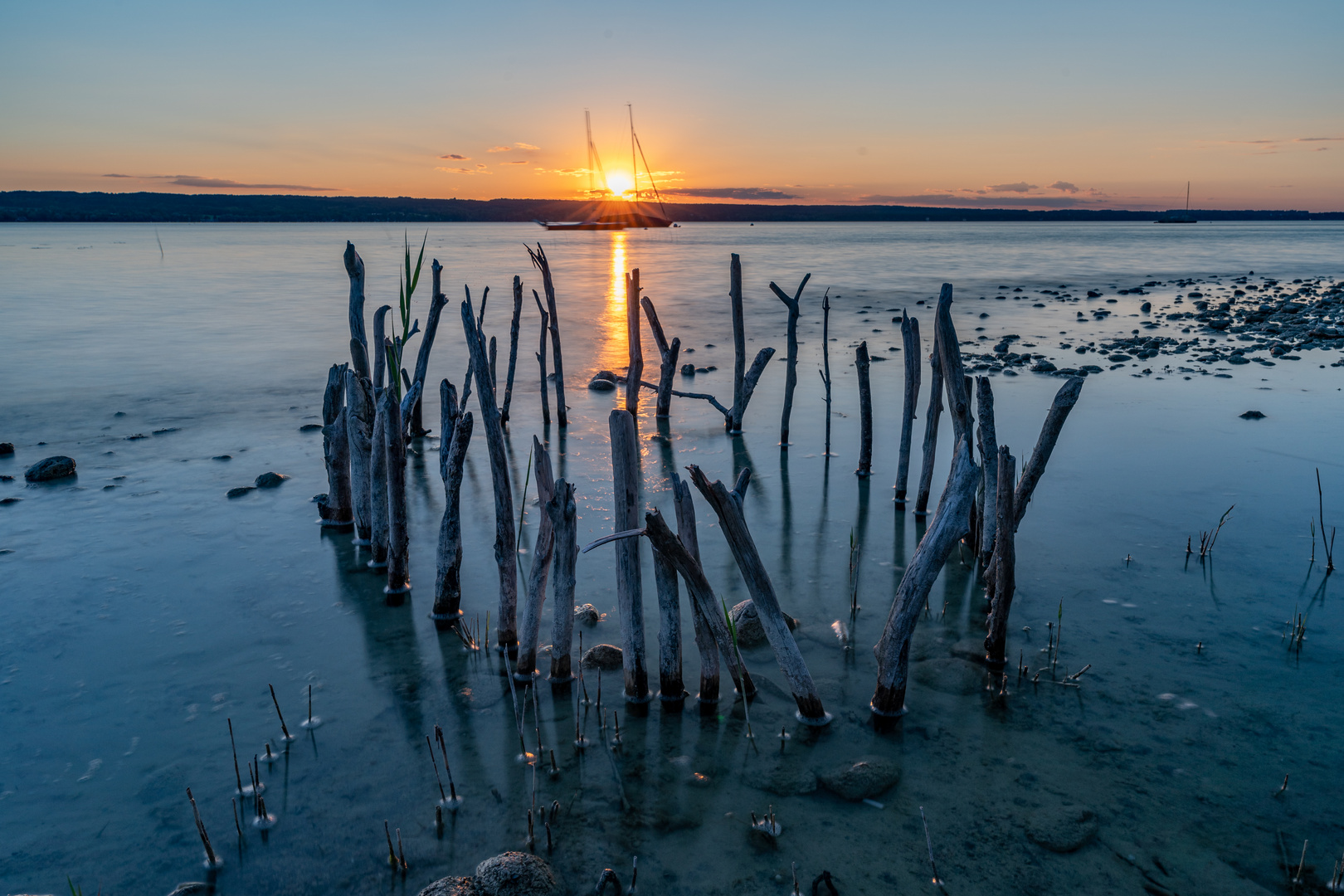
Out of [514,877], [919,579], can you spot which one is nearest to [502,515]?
[514,877]

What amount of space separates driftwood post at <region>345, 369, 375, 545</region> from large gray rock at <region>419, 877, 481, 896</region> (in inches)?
183

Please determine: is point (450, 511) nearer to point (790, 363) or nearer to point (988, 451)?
point (988, 451)

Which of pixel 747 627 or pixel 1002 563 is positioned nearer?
pixel 1002 563

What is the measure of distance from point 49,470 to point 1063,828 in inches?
497

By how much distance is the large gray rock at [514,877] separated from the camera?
4.03 metres

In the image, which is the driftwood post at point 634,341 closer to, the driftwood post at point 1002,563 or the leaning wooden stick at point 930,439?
the leaning wooden stick at point 930,439

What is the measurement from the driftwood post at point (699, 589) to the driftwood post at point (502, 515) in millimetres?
1396

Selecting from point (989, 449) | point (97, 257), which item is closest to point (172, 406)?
point (989, 449)

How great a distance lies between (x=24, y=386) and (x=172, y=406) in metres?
4.67

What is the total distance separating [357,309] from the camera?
9625 millimetres

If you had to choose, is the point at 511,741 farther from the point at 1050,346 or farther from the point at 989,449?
the point at 1050,346

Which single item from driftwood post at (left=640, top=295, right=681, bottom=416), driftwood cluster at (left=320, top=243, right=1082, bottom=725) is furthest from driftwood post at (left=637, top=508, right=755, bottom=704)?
driftwood post at (left=640, top=295, right=681, bottom=416)

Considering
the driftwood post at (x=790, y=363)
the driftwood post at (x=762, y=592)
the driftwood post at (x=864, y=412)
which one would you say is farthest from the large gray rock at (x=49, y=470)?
the driftwood post at (x=864, y=412)

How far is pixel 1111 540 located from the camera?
28.4 ft
